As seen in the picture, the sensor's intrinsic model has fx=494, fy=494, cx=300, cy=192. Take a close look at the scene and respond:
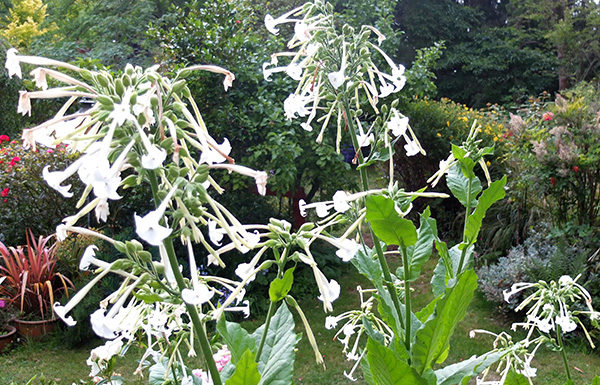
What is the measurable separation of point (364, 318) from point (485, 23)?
890 inches

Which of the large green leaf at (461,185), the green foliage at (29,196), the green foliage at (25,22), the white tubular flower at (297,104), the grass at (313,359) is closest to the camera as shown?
the large green leaf at (461,185)

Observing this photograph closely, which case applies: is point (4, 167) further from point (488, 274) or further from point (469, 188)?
point (469, 188)

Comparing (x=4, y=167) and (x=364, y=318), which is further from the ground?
(x=364, y=318)

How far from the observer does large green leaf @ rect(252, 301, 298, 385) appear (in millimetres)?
825

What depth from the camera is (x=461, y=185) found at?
1160 mm

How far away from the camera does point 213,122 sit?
5.97 metres

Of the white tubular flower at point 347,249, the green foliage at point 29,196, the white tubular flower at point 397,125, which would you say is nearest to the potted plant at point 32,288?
the green foliage at point 29,196

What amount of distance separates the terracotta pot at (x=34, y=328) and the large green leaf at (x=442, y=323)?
526cm

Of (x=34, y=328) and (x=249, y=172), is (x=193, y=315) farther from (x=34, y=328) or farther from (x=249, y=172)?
(x=34, y=328)

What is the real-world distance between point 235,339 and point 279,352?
8cm

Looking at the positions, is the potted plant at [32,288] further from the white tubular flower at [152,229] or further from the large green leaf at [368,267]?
the white tubular flower at [152,229]

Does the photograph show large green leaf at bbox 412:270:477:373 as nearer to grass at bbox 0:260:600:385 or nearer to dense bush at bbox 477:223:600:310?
grass at bbox 0:260:600:385

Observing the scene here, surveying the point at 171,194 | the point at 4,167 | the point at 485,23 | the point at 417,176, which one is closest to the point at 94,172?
the point at 171,194

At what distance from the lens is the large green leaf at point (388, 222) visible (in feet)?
2.86
